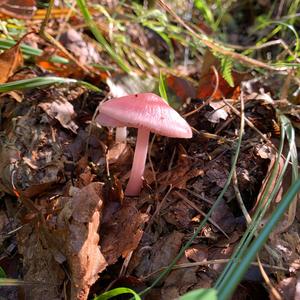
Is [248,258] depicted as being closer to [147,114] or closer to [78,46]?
[147,114]

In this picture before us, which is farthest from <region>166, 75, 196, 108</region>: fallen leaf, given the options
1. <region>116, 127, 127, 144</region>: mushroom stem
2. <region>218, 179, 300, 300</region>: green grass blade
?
<region>218, 179, 300, 300</region>: green grass blade

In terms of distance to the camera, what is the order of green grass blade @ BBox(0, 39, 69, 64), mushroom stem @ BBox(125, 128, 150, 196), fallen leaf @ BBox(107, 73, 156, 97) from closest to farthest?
mushroom stem @ BBox(125, 128, 150, 196)
green grass blade @ BBox(0, 39, 69, 64)
fallen leaf @ BBox(107, 73, 156, 97)

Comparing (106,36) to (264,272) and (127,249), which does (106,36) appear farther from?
(264,272)

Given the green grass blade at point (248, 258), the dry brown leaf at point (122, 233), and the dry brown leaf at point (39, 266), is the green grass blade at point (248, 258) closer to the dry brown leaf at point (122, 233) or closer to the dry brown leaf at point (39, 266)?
the dry brown leaf at point (122, 233)

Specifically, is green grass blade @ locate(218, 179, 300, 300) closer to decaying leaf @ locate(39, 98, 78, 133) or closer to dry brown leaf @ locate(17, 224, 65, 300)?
dry brown leaf @ locate(17, 224, 65, 300)

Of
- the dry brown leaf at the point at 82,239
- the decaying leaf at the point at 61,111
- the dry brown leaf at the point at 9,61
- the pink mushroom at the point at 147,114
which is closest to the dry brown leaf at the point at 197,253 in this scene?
the dry brown leaf at the point at 82,239

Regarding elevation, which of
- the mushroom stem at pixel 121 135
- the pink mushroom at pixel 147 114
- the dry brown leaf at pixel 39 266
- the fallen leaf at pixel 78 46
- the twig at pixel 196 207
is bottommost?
the dry brown leaf at pixel 39 266

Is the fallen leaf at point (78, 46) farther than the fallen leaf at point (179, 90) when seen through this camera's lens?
Yes

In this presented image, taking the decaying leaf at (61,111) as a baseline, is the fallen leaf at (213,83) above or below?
above

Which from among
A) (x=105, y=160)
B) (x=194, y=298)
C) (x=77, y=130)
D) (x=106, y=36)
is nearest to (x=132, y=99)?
(x=105, y=160)
